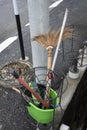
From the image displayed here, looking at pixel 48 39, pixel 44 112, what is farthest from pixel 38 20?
pixel 44 112

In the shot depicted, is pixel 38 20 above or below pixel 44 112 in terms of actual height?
above

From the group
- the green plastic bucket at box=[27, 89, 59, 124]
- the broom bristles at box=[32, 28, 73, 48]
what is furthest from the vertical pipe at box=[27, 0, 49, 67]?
the green plastic bucket at box=[27, 89, 59, 124]

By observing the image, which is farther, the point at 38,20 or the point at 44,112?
the point at 38,20

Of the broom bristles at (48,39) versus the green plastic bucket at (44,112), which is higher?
the broom bristles at (48,39)

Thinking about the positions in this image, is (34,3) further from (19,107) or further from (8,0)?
(8,0)

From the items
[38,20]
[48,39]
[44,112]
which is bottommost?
[44,112]

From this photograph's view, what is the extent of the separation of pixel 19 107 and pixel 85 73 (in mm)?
829

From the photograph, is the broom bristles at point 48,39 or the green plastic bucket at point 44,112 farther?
the broom bristles at point 48,39

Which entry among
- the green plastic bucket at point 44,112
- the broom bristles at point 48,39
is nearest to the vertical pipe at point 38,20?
the broom bristles at point 48,39

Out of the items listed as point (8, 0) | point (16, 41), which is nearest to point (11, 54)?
point (16, 41)

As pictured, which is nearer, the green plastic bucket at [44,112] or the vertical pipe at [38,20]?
the green plastic bucket at [44,112]

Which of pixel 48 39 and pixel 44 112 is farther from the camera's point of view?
pixel 48 39

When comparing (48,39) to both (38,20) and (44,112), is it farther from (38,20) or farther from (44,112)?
(44,112)

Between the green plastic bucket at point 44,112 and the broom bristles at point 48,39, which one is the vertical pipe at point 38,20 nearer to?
the broom bristles at point 48,39
